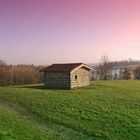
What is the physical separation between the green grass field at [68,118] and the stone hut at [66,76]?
9.64m

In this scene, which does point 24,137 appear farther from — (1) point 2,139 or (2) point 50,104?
(2) point 50,104

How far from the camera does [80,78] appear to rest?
132ft

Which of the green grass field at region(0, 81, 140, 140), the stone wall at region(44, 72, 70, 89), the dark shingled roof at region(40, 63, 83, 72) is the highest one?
the dark shingled roof at region(40, 63, 83, 72)

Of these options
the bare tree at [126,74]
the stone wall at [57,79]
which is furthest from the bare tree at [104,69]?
the stone wall at [57,79]

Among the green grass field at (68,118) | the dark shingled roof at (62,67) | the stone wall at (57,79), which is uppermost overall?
the dark shingled roof at (62,67)

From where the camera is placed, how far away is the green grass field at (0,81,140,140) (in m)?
16.5

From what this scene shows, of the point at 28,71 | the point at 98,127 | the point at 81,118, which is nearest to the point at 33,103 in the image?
the point at 81,118

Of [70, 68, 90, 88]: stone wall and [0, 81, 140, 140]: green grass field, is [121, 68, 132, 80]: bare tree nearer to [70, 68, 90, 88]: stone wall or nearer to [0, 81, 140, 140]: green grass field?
[70, 68, 90, 88]: stone wall

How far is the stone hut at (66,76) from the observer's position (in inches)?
1495

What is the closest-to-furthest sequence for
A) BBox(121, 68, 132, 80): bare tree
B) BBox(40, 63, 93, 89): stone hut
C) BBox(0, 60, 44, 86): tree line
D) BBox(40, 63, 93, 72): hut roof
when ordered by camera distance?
BBox(40, 63, 93, 89): stone hut, BBox(40, 63, 93, 72): hut roof, BBox(0, 60, 44, 86): tree line, BBox(121, 68, 132, 80): bare tree

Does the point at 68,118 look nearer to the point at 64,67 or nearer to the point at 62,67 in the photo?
the point at 64,67

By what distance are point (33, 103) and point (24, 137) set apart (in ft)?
32.0

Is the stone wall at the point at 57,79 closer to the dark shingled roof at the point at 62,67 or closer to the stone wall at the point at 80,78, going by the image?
the dark shingled roof at the point at 62,67

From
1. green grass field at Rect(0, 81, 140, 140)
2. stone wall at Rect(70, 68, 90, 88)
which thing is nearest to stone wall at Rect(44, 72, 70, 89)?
stone wall at Rect(70, 68, 90, 88)
